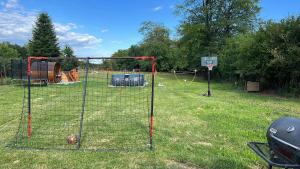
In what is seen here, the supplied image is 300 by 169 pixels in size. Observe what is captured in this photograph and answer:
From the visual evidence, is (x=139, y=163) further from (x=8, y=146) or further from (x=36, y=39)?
(x=36, y=39)

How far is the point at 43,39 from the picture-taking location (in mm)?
31594

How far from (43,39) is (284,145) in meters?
32.7

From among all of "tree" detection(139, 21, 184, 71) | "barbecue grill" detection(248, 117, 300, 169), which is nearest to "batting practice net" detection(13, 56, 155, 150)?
"barbecue grill" detection(248, 117, 300, 169)

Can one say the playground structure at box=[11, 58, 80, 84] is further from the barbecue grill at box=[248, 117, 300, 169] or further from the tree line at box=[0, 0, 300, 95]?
the barbecue grill at box=[248, 117, 300, 169]

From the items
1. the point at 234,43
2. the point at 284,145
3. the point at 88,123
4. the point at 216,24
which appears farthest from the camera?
the point at 216,24

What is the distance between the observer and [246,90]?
14805mm

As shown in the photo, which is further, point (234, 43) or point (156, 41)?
point (156, 41)

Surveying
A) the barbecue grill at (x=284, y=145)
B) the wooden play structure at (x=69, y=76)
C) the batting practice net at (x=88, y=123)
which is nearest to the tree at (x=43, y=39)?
the wooden play structure at (x=69, y=76)

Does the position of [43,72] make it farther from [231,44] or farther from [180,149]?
[180,149]

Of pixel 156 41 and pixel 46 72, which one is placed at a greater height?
pixel 156 41

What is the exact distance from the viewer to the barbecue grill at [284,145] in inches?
91.7

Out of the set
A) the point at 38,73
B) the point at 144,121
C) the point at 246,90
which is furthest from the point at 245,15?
the point at 144,121

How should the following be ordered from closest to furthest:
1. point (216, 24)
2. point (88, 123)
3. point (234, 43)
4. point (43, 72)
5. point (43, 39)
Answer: point (88, 123) < point (43, 72) < point (234, 43) < point (216, 24) < point (43, 39)

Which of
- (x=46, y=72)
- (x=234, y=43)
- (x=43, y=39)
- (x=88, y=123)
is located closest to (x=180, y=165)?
(x=88, y=123)
